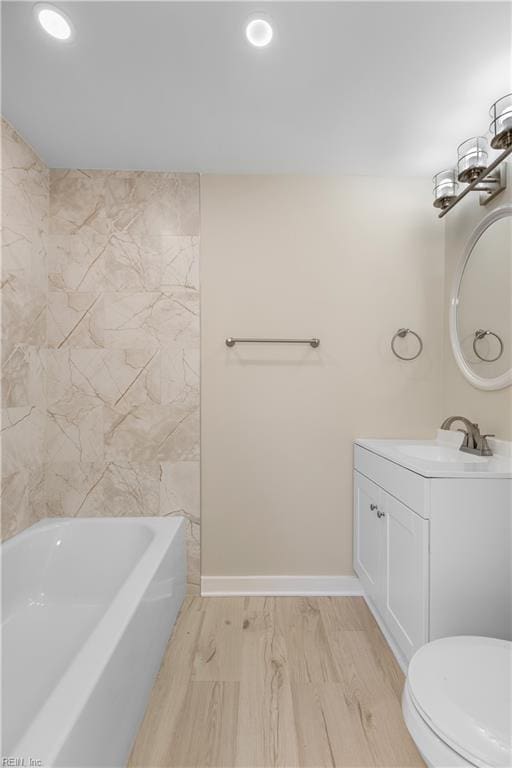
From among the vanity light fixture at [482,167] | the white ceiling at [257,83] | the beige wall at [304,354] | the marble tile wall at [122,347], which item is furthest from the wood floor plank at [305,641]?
the white ceiling at [257,83]

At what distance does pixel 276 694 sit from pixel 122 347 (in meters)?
1.75

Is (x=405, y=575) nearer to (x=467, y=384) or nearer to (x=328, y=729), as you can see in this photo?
(x=328, y=729)

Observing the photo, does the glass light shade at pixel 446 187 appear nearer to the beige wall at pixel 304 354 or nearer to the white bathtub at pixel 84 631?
the beige wall at pixel 304 354

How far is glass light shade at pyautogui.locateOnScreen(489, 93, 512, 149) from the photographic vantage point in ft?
4.92

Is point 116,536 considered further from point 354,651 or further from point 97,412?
point 354,651

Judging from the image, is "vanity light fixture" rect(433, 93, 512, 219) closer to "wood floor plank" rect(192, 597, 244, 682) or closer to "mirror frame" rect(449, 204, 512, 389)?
"mirror frame" rect(449, 204, 512, 389)

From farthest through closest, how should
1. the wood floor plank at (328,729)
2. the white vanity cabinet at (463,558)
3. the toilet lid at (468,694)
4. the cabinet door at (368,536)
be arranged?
the cabinet door at (368,536), the white vanity cabinet at (463,558), the wood floor plank at (328,729), the toilet lid at (468,694)

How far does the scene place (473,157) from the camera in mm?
1764

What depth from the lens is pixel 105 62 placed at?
1.52 metres

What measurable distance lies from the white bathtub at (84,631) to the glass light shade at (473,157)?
2.12 m

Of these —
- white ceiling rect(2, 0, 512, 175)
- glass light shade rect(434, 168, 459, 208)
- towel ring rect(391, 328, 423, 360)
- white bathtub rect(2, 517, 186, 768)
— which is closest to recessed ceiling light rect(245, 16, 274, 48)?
white ceiling rect(2, 0, 512, 175)

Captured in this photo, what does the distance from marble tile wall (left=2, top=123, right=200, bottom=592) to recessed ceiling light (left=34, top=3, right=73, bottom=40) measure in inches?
34.8

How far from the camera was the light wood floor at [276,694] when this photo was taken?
1.30 meters

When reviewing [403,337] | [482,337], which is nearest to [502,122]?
[482,337]
